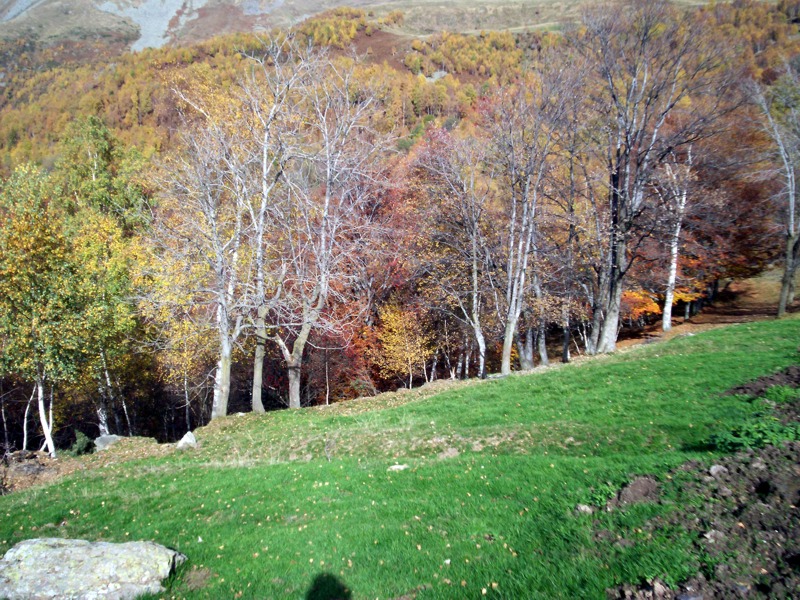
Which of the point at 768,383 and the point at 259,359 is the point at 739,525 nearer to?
the point at 768,383

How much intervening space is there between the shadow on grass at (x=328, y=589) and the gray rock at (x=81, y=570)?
208cm

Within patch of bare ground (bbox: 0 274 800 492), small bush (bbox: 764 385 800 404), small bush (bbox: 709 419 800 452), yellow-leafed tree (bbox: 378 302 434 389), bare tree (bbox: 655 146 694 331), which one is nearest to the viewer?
small bush (bbox: 709 419 800 452)

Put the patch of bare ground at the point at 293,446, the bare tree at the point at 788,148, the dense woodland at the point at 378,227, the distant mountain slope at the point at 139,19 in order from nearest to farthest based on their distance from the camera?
the patch of bare ground at the point at 293,446 < the dense woodland at the point at 378,227 < the bare tree at the point at 788,148 < the distant mountain slope at the point at 139,19

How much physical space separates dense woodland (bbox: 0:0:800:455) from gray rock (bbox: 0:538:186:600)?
11.6m

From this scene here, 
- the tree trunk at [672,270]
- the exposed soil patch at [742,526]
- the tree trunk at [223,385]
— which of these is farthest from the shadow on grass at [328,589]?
the tree trunk at [672,270]

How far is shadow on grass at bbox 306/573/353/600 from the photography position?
20.2 ft

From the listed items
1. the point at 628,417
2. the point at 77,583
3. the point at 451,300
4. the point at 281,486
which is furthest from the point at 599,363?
the point at 77,583

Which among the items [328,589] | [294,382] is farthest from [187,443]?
[328,589]

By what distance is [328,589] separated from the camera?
6.33 m

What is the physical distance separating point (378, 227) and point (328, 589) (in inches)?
714

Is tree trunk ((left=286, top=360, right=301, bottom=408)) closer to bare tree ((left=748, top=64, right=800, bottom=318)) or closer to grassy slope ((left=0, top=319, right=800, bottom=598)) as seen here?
grassy slope ((left=0, top=319, right=800, bottom=598))

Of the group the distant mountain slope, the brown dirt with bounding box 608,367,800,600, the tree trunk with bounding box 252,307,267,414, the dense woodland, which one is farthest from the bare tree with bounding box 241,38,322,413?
the distant mountain slope

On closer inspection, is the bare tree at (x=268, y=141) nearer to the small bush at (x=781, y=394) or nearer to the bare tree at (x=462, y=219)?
the bare tree at (x=462, y=219)

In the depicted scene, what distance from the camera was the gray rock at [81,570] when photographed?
20.3ft
